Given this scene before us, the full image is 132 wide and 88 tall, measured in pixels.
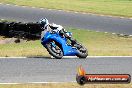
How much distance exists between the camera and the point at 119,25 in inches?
1017

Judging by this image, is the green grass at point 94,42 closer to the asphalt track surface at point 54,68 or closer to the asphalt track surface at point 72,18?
the asphalt track surface at point 72,18

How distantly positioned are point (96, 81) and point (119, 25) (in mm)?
17417

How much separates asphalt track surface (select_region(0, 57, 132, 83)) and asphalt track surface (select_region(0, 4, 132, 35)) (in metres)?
10.2

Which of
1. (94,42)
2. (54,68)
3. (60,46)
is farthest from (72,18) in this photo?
(54,68)

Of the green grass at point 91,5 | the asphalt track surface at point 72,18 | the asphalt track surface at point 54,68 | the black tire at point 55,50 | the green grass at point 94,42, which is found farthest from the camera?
the green grass at point 91,5

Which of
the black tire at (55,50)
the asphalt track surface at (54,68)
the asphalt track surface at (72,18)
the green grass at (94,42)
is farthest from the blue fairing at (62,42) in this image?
the asphalt track surface at (72,18)

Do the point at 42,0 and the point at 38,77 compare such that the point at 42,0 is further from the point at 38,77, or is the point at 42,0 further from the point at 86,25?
the point at 38,77

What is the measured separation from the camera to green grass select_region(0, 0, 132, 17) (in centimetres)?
3011

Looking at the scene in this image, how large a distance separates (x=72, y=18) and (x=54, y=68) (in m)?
15.4

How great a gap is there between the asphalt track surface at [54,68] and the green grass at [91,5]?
15245mm

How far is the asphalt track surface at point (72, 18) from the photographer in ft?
82.3

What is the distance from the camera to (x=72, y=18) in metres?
27.9

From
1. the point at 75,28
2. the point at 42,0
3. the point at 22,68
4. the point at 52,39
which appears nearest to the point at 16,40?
Answer: the point at 75,28

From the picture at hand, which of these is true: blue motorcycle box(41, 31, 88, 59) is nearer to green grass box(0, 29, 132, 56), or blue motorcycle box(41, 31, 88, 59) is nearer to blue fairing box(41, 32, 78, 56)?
blue fairing box(41, 32, 78, 56)
